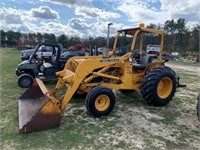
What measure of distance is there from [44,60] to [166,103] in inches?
209

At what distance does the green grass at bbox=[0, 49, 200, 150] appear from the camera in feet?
12.6

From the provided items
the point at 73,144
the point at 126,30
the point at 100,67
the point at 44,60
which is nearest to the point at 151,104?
the point at 100,67

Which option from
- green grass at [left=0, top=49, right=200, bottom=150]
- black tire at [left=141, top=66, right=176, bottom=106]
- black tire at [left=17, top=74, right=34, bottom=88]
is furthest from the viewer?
black tire at [left=17, top=74, right=34, bottom=88]

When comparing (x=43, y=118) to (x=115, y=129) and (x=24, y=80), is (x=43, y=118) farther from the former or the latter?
(x=24, y=80)

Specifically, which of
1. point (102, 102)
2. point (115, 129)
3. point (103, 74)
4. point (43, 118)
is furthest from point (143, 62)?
point (43, 118)

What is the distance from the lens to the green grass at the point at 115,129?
3.85 metres

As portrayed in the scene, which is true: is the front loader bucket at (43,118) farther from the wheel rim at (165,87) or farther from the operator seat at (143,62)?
the wheel rim at (165,87)

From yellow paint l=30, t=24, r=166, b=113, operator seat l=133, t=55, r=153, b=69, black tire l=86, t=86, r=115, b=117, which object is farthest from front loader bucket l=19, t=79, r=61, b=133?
operator seat l=133, t=55, r=153, b=69

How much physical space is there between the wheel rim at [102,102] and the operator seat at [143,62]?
5.32ft

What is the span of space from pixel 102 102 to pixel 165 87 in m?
2.18

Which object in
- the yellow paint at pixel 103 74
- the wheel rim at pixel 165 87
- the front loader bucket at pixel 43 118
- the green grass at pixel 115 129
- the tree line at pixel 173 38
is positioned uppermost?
the tree line at pixel 173 38

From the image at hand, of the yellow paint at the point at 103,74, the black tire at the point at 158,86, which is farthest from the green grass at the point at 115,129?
the yellow paint at the point at 103,74

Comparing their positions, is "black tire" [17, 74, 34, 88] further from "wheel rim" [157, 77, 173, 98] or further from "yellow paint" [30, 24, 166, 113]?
"wheel rim" [157, 77, 173, 98]

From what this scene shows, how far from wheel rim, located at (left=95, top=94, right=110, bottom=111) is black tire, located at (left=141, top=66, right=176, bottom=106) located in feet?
3.95
